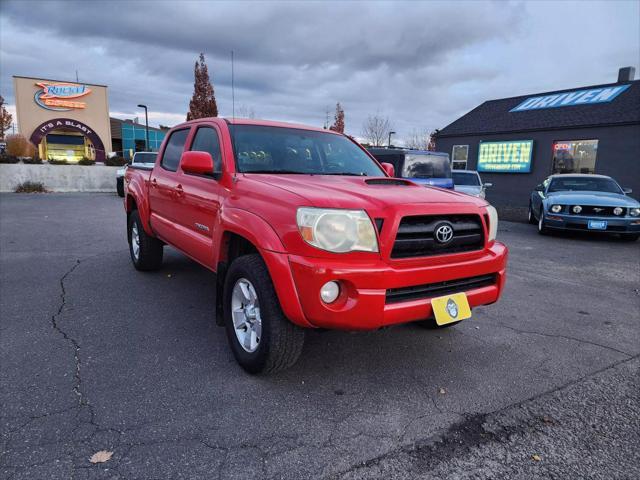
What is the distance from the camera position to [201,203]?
3617mm

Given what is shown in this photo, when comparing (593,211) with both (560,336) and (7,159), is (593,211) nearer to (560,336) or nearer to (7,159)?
(560,336)

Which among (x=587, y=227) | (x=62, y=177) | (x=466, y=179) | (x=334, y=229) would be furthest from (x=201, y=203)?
(x=62, y=177)

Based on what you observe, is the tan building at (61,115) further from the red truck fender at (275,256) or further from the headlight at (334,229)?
the headlight at (334,229)

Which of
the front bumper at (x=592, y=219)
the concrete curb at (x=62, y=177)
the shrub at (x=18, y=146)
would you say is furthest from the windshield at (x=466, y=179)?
the shrub at (x=18, y=146)

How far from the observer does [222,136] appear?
3586 mm

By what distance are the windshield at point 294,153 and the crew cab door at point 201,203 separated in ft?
0.76

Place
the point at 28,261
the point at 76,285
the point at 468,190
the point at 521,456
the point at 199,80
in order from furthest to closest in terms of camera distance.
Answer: the point at 199,80, the point at 468,190, the point at 28,261, the point at 76,285, the point at 521,456

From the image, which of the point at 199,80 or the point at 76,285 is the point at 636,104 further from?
the point at 199,80

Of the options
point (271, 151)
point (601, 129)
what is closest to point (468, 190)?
point (601, 129)

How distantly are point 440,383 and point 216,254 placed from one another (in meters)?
1.86

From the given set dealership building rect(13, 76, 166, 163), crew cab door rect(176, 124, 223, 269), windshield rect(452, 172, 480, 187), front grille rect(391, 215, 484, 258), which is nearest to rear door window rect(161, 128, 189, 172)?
crew cab door rect(176, 124, 223, 269)

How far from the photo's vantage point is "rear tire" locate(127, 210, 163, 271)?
17.3ft

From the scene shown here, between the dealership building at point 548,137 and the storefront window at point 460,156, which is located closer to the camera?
the dealership building at point 548,137

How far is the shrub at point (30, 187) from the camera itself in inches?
708
